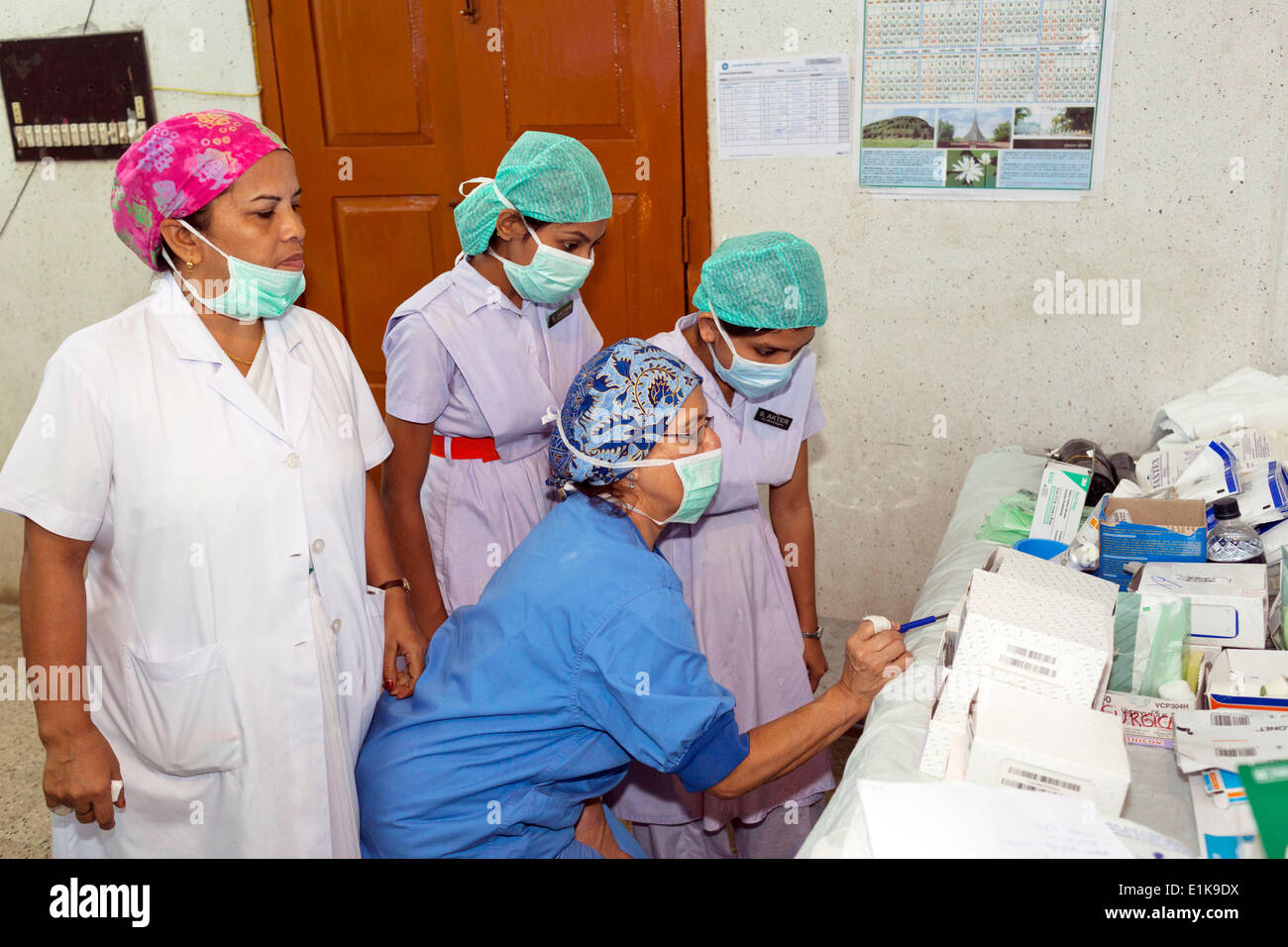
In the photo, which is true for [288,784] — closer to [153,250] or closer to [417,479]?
[417,479]

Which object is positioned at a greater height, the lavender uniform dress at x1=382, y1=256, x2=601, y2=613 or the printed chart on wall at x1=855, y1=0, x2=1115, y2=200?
the printed chart on wall at x1=855, y1=0, x2=1115, y2=200

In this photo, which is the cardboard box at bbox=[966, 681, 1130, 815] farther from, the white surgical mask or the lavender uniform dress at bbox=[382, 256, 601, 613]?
the lavender uniform dress at bbox=[382, 256, 601, 613]

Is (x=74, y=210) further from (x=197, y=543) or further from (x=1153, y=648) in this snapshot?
(x=1153, y=648)

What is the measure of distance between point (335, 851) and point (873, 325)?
6.47 ft

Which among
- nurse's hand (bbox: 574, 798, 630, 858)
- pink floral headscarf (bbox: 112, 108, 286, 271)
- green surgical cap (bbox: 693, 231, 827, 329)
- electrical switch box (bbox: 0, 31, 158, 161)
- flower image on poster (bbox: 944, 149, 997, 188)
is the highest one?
electrical switch box (bbox: 0, 31, 158, 161)

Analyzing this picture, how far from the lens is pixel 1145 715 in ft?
4.75

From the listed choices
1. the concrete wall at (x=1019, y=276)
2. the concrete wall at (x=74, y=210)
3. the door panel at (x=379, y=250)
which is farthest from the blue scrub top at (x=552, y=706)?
the concrete wall at (x=74, y=210)

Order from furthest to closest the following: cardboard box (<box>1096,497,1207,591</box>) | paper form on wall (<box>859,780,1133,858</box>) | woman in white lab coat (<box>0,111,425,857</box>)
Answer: cardboard box (<box>1096,497,1207,591</box>)
woman in white lab coat (<box>0,111,425,857</box>)
paper form on wall (<box>859,780,1133,858</box>)

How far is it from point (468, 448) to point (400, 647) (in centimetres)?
50

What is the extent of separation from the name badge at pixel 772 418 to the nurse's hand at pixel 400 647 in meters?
0.76

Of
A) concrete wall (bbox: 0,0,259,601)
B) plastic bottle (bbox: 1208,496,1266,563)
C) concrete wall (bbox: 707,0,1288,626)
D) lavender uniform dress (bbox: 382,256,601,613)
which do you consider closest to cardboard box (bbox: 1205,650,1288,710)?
plastic bottle (bbox: 1208,496,1266,563)

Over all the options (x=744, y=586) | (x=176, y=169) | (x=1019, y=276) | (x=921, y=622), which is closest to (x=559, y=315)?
(x=744, y=586)

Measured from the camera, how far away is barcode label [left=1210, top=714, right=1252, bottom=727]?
1317 millimetres

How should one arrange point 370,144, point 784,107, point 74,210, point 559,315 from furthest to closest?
point 74,210
point 370,144
point 784,107
point 559,315
